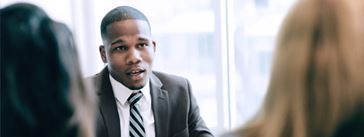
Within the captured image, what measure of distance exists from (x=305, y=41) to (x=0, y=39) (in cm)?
57

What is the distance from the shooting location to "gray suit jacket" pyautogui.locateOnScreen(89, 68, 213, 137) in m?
2.14

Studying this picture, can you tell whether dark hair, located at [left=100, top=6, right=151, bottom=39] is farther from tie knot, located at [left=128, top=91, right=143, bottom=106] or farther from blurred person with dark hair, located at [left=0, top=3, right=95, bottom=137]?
blurred person with dark hair, located at [left=0, top=3, right=95, bottom=137]

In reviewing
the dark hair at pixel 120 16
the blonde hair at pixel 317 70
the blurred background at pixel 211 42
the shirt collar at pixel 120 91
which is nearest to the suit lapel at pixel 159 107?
the shirt collar at pixel 120 91

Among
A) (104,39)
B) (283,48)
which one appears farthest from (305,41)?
(104,39)

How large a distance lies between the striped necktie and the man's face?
0.04m

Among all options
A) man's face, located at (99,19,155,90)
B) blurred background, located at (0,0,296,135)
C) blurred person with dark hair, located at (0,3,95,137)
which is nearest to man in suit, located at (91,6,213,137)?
man's face, located at (99,19,155,90)

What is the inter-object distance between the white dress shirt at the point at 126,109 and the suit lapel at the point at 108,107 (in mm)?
19

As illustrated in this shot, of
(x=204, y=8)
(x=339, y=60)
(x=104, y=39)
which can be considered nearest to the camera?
(x=339, y=60)

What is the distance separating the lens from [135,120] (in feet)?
7.07

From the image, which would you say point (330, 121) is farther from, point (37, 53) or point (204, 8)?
point (204, 8)

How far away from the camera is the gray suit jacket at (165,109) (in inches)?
84.4

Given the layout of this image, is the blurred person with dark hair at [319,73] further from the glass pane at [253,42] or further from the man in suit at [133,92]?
the glass pane at [253,42]

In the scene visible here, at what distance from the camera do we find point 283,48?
43.4 inches

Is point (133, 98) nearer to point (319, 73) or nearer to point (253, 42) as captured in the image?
point (253, 42)
